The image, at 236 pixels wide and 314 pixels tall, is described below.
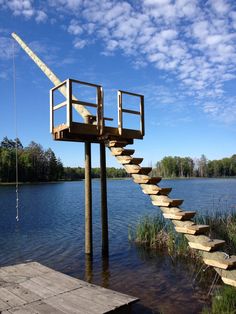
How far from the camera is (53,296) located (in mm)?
7316

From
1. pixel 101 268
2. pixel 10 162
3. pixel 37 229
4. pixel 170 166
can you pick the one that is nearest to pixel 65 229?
pixel 37 229

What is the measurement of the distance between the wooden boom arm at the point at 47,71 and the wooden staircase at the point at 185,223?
2380 millimetres

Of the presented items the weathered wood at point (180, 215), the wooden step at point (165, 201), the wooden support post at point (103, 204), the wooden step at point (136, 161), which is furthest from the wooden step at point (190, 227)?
the wooden support post at point (103, 204)

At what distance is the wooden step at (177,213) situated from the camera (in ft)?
28.4

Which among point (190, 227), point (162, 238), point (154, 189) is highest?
point (154, 189)

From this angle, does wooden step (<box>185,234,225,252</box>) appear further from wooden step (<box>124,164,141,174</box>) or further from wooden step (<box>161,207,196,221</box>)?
wooden step (<box>124,164,141,174</box>)

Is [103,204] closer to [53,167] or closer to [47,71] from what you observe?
[47,71]

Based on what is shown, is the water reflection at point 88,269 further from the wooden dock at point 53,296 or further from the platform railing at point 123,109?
the platform railing at point 123,109

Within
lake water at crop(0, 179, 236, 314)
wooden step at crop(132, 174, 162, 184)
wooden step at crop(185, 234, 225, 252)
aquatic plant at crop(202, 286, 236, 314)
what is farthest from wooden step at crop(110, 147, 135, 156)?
aquatic plant at crop(202, 286, 236, 314)

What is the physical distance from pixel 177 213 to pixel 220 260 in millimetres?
1529

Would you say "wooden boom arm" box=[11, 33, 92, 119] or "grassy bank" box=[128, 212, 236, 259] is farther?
"grassy bank" box=[128, 212, 236, 259]

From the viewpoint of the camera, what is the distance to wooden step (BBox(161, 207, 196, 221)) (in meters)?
8.66

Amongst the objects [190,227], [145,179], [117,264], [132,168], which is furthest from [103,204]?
[190,227]

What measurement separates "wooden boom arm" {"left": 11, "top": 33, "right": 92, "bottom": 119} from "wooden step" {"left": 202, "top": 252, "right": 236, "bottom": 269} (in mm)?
6519
